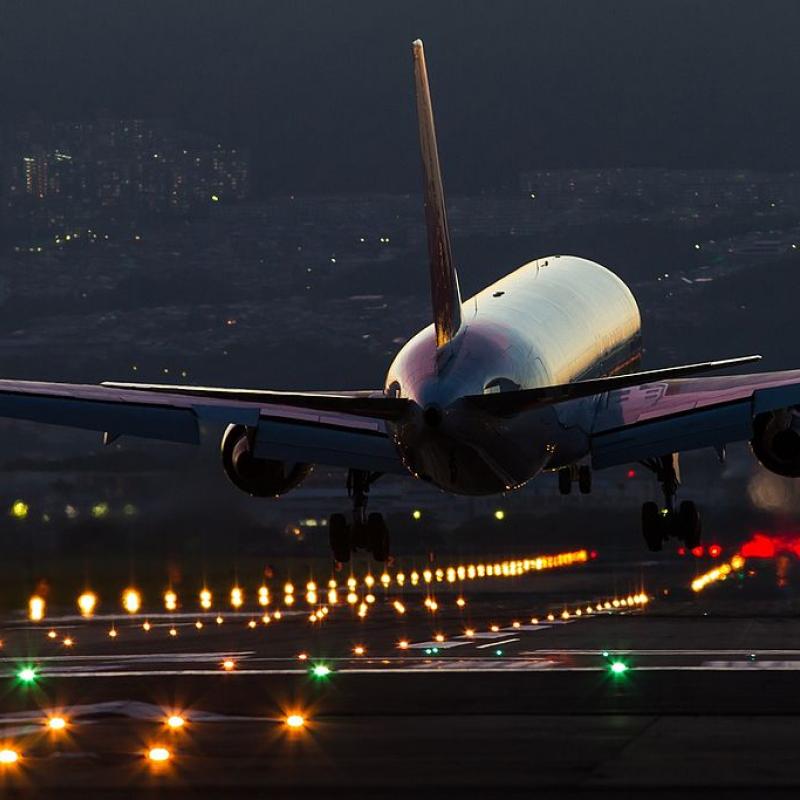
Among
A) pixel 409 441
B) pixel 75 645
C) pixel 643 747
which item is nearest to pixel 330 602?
pixel 75 645

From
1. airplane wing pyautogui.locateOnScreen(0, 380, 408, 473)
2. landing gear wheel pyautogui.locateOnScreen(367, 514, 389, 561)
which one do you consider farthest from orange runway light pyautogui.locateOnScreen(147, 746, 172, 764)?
landing gear wheel pyautogui.locateOnScreen(367, 514, 389, 561)

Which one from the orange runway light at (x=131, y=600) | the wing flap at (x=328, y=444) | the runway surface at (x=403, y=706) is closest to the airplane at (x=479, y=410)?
the wing flap at (x=328, y=444)

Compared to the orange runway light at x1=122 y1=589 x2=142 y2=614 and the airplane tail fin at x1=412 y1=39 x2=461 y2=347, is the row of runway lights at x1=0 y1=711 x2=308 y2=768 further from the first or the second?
the orange runway light at x1=122 y1=589 x2=142 y2=614

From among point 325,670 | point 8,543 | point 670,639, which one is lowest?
point 325,670

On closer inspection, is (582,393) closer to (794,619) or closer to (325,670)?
(325,670)

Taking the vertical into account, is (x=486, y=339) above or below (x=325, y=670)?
above

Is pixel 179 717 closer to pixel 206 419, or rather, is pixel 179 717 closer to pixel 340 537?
pixel 206 419

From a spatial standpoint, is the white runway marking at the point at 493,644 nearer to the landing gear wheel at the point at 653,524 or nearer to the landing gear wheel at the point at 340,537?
the landing gear wheel at the point at 340,537
